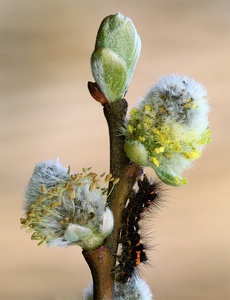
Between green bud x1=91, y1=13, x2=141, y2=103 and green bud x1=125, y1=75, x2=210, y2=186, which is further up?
green bud x1=91, y1=13, x2=141, y2=103

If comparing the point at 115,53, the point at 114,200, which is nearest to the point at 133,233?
the point at 114,200

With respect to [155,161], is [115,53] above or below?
above

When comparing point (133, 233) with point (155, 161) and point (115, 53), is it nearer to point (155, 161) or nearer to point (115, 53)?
point (155, 161)

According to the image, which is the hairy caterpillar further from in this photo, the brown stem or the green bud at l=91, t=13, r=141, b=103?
the green bud at l=91, t=13, r=141, b=103

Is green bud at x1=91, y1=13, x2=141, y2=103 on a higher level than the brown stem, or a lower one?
higher

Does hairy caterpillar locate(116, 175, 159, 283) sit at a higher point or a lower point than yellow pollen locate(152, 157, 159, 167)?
lower

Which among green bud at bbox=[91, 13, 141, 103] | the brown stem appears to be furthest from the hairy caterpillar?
green bud at bbox=[91, 13, 141, 103]

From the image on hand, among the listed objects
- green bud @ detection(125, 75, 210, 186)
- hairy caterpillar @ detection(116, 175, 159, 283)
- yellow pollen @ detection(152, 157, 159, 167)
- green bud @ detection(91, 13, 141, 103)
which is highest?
green bud @ detection(91, 13, 141, 103)
